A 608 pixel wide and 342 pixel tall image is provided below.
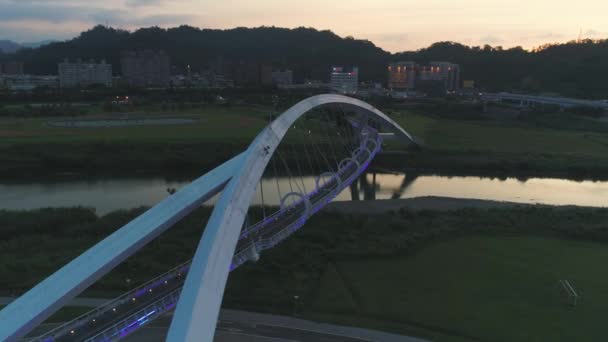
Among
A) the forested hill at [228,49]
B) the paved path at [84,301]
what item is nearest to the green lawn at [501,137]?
the paved path at [84,301]

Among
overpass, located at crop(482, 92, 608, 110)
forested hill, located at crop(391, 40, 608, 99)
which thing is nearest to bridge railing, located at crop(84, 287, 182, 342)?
overpass, located at crop(482, 92, 608, 110)

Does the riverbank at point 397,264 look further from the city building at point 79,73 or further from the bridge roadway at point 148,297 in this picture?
the city building at point 79,73

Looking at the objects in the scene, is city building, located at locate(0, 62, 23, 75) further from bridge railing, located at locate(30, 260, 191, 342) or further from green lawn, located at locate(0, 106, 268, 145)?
bridge railing, located at locate(30, 260, 191, 342)

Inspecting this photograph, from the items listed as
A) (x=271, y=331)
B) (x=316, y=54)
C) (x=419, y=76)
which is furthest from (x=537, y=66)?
(x=271, y=331)

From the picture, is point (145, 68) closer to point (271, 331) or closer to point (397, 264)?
point (397, 264)

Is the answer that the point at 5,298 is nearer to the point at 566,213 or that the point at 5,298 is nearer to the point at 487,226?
the point at 487,226

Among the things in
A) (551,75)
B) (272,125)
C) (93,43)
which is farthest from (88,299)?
(93,43)
